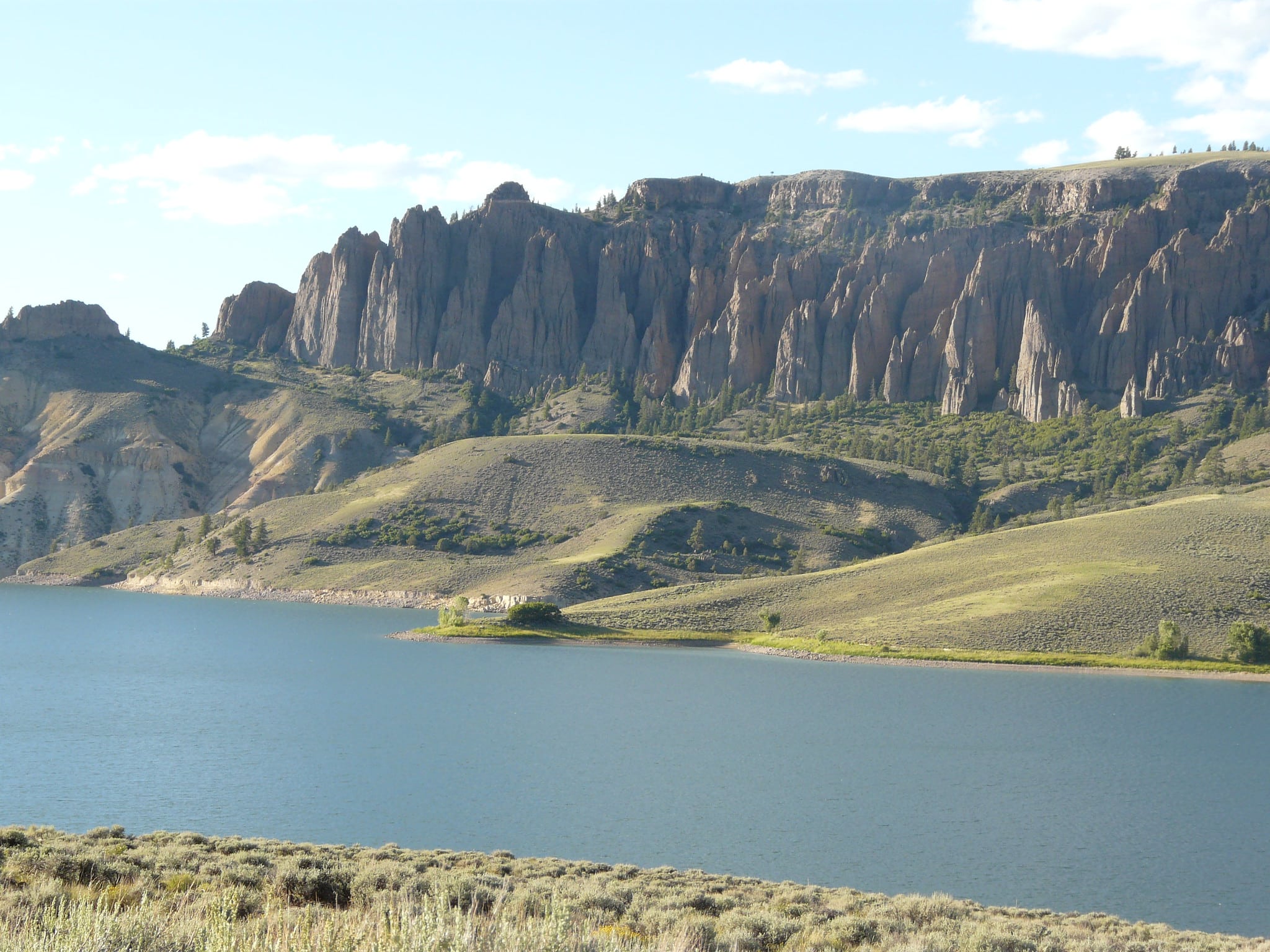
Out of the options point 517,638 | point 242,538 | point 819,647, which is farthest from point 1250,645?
point 242,538

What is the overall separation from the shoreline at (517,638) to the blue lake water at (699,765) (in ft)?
9.78

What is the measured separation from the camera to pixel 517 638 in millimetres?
110812

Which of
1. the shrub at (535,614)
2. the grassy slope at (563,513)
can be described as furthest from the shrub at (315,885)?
the grassy slope at (563,513)

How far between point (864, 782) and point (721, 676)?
37.3 metres

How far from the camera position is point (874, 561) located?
418 ft

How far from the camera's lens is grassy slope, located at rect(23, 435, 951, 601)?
465 feet

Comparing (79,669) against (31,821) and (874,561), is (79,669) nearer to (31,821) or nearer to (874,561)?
Answer: (31,821)

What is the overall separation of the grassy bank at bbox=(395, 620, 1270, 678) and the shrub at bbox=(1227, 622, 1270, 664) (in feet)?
2.73

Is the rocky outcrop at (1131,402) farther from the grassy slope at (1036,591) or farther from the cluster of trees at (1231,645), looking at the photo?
the cluster of trees at (1231,645)

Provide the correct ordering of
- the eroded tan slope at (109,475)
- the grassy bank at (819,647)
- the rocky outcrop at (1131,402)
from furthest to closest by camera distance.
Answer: the rocky outcrop at (1131,402) → the eroded tan slope at (109,475) → the grassy bank at (819,647)

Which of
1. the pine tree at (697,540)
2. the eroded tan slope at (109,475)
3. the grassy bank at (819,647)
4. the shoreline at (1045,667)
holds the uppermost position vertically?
the eroded tan slope at (109,475)

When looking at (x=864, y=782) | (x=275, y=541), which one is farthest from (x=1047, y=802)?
(x=275, y=541)

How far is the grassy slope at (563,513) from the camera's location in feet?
465

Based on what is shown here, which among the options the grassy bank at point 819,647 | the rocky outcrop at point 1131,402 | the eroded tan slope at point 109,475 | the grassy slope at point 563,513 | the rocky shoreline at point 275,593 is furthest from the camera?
the rocky outcrop at point 1131,402
